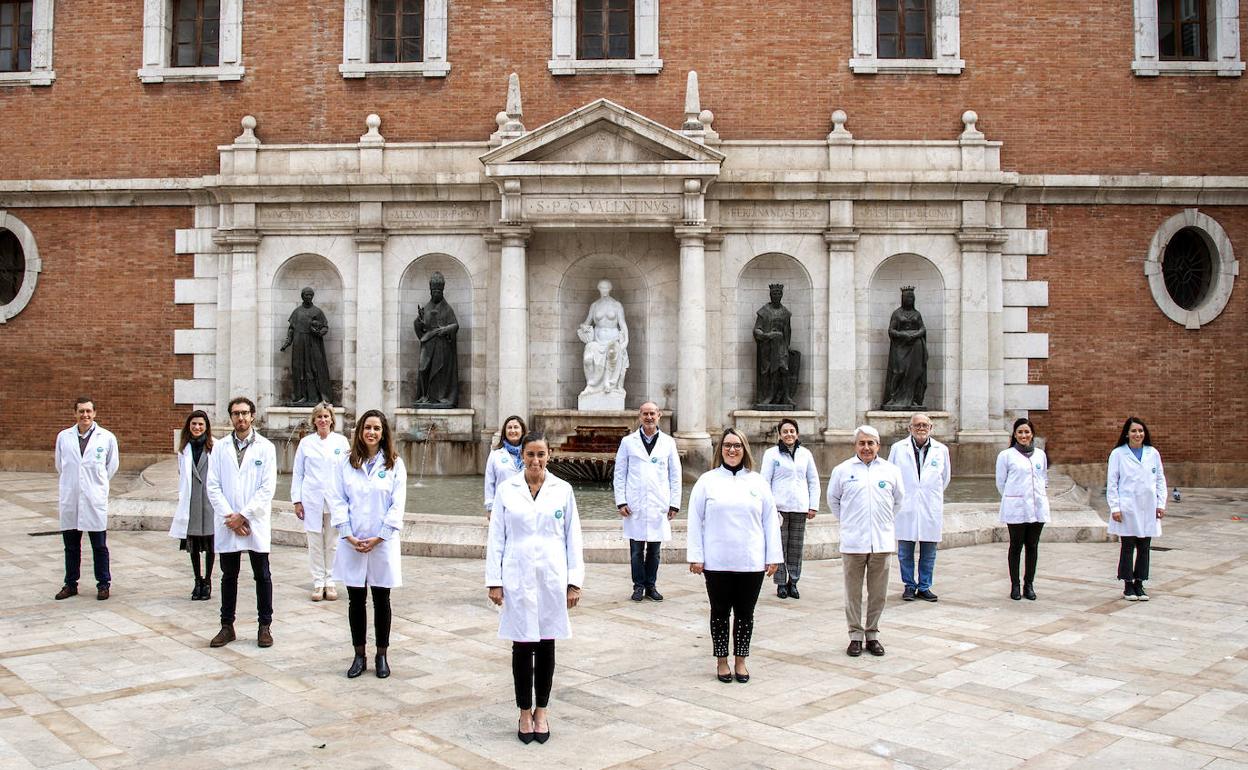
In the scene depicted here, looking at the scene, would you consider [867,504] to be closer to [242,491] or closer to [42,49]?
[242,491]

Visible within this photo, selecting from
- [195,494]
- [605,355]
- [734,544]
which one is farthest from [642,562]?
[605,355]

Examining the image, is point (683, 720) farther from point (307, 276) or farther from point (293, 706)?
point (307, 276)

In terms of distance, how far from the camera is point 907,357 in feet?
61.1

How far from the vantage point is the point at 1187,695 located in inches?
284

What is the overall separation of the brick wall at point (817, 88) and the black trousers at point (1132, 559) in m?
10.5

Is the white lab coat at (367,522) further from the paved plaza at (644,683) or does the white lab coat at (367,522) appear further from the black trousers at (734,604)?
the black trousers at (734,604)

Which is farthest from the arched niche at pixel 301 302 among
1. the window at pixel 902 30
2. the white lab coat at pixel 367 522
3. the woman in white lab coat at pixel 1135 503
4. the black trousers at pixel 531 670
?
the black trousers at pixel 531 670

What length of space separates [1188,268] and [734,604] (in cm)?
1562

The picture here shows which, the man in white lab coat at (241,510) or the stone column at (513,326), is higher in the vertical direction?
the stone column at (513,326)

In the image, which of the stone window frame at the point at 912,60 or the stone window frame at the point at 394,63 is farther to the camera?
the stone window frame at the point at 394,63

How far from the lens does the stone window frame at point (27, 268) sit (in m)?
20.2

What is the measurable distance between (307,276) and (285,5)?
4997mm

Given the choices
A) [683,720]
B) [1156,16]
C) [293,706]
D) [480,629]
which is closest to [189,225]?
[480,629]

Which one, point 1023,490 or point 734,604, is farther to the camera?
point 1023,490
